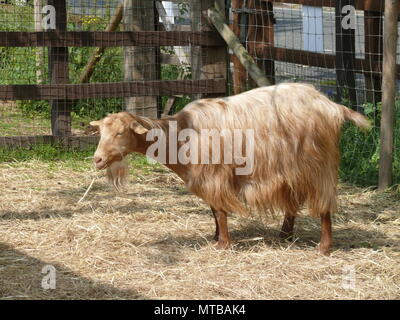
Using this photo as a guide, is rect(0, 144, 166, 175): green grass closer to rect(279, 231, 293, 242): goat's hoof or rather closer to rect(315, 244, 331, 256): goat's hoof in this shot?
rect(279, 231, 293, 242): goat's hoof

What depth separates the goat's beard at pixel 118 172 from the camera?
6.03 m

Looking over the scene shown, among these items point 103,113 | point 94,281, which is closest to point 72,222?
point 94,281

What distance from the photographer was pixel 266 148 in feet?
19.2

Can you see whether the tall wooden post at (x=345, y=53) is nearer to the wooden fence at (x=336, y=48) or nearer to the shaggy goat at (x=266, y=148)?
the wooden fence at (x=336, y=48)

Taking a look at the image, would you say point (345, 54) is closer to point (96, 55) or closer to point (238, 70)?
point (238, 70)

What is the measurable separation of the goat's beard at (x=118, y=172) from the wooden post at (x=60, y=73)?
128 inches

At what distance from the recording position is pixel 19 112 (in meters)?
11.2

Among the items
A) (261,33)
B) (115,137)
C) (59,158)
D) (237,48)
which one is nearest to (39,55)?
(59,158)

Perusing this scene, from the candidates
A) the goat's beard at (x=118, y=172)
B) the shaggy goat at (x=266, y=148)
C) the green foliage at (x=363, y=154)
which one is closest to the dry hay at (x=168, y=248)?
the green foliage at (x=363, y=154)

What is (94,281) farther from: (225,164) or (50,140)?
(50,140)

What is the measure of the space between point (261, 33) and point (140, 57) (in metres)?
1.54

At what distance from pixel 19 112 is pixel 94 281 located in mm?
6372

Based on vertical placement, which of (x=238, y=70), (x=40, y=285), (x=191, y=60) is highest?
(x=191, y=60)

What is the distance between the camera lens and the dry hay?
5.18 meters
